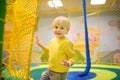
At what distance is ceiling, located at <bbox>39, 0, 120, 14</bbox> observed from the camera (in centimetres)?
523

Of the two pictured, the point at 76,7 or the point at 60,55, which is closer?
the point at 60,55

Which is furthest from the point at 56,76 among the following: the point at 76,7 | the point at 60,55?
the point at 76,7

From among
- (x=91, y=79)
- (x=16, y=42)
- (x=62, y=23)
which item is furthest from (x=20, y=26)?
(x=91, y=79)

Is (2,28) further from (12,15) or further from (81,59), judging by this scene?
(81,59)

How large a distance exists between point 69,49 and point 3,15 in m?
0.73

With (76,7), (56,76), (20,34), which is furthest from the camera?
(76,7)

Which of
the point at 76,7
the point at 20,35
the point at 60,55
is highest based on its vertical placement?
the point at 76,7

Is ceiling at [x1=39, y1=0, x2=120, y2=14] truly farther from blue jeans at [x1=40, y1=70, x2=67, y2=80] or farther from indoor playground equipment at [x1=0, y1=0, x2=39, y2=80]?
blue jeans at [x1=40, y1=70, x2=67, y2=80]

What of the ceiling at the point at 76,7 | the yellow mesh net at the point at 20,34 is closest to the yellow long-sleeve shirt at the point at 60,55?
the yellow mesh net at the point at 20,34

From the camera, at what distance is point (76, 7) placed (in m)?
5.52

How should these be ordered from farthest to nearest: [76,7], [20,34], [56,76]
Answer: [76,7]
[20,34]
[56,76]

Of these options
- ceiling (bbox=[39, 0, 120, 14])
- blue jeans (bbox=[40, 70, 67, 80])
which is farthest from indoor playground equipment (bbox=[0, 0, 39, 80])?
ceiling (bbox=[39, 0, 120, 14])

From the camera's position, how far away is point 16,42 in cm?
173

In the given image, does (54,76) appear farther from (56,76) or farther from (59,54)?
(59,54)
